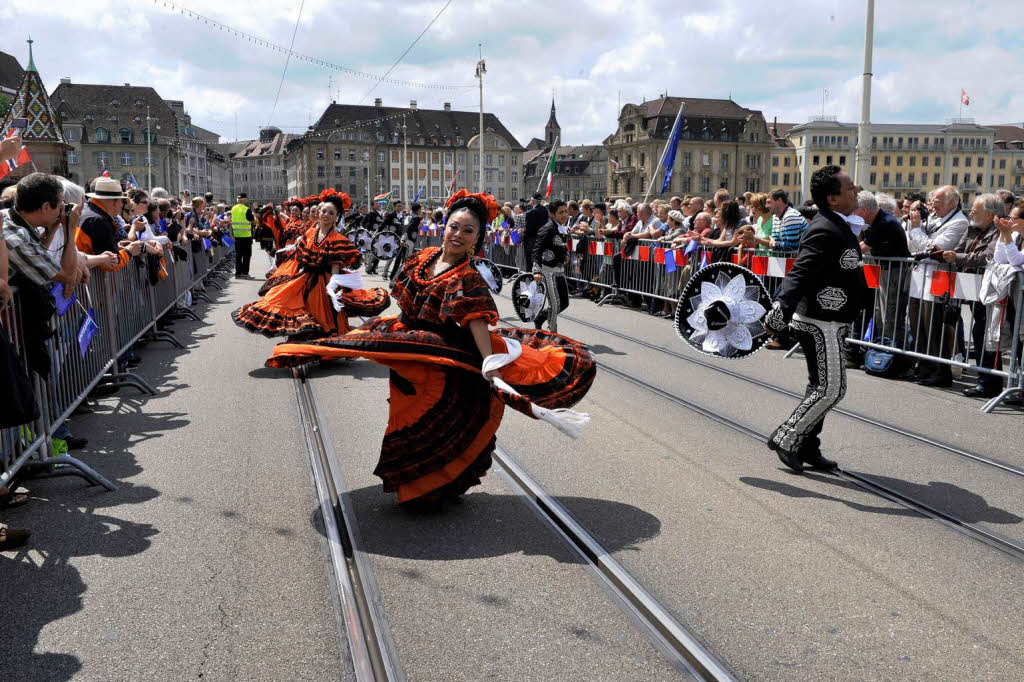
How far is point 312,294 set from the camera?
9.77 m

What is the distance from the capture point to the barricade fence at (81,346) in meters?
5.35

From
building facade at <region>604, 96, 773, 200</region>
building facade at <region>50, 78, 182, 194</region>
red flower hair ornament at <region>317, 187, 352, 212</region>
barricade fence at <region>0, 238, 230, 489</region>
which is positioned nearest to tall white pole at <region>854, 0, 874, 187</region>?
red flower hair ornament at <region>317, 187, 352, 212</region>

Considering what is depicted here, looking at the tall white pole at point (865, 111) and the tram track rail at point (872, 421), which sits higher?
the tall white pole at point (865, 111)

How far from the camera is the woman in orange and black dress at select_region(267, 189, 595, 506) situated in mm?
4598

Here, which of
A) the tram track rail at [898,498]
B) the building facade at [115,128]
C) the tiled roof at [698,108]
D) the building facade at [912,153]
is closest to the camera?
the tram track rail at [898,498]

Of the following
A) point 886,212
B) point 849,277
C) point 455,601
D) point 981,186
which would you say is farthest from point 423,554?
point 981,186

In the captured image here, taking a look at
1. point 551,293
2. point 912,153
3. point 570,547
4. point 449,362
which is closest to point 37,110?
point 551,293

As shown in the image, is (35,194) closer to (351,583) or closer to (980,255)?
(351,583)

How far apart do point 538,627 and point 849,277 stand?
3.38 metres

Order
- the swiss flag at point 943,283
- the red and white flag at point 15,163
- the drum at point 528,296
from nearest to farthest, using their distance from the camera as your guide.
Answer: the red and white flag at point 15,163, the swiss flag at point 943,283, the drum at point 528,296

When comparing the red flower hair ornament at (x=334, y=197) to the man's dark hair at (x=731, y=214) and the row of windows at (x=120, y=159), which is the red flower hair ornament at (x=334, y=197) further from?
the row of windows at (x=120, y=159)

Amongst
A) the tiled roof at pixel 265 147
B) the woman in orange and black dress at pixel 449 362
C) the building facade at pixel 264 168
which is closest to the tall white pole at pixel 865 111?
the woman in orange and black dress at pixel 449 362

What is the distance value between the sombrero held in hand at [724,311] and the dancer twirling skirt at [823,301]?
353 millimetres

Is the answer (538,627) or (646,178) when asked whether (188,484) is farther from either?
(646,178)
